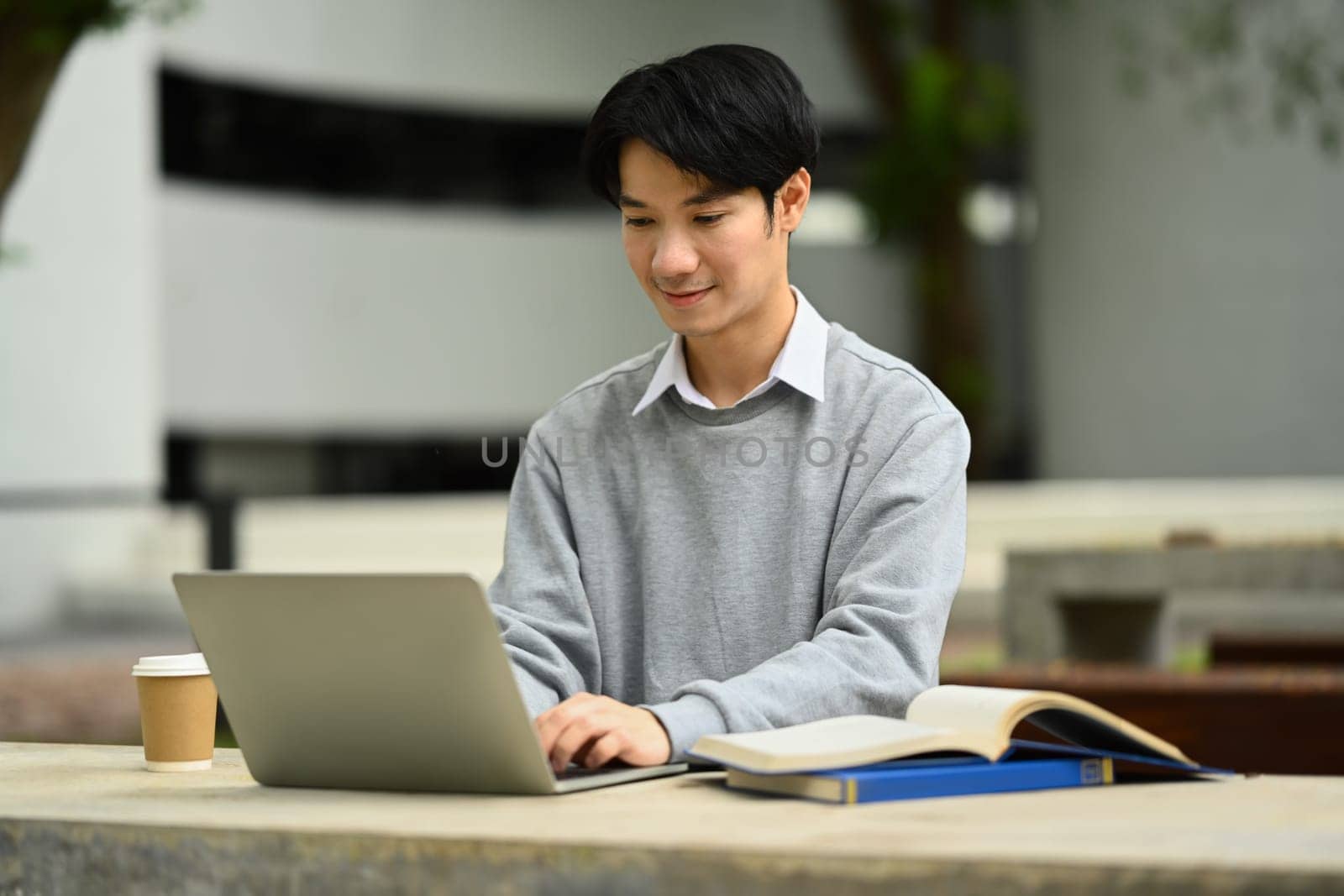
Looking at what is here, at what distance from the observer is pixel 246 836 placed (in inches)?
54.3

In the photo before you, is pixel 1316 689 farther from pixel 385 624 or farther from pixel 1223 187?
pixel 1223 187

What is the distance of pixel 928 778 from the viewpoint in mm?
1504

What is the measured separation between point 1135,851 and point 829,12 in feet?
55.1

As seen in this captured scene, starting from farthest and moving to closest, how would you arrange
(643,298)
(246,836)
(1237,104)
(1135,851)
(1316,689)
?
(643,298)
(1237,104)
(1316,689)
(246,836)
(1135,851)

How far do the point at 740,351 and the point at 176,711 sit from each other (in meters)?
0.78

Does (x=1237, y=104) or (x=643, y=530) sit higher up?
(x=1237, y=104)

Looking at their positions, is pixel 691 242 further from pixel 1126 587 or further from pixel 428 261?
pixel 428 261

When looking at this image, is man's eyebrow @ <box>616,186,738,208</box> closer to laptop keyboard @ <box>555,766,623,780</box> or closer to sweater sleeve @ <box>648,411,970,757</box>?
sweater sleeve @ <box>648,411,970,757</box>

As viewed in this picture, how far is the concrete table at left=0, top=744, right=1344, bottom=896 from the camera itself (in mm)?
1170

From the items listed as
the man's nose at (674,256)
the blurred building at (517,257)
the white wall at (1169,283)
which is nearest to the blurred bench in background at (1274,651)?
the man's nose at (674,256)

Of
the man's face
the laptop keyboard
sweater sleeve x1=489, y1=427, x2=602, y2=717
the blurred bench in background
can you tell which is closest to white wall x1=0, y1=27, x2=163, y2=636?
the blurred bench in background

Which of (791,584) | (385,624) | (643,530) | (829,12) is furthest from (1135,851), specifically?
(829,12)

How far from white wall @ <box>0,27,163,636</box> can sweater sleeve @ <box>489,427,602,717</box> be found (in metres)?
8.55

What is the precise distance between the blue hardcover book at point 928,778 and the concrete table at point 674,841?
0.02 metres
